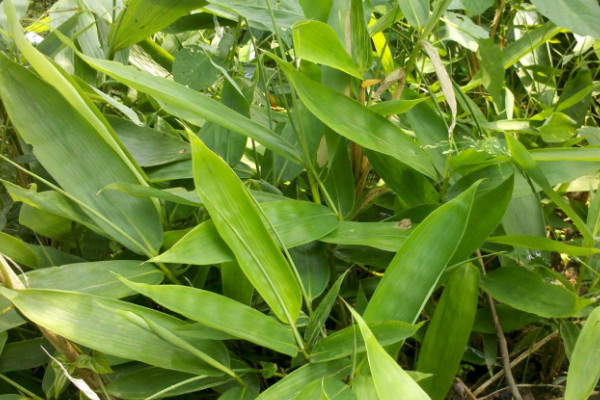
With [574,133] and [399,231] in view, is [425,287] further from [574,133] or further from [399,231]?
[574,133]

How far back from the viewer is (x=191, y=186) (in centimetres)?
71

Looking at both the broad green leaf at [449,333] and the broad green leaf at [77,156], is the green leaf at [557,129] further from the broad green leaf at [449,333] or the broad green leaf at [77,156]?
the broad green leaf at [77,156]

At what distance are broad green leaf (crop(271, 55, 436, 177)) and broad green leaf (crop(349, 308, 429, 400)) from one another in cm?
24

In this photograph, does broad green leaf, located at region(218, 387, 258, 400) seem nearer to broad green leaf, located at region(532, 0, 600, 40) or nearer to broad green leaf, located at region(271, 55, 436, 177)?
broad green leaf, located at region(271, 55, 436, 177)

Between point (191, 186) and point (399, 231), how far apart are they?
11.0 inches

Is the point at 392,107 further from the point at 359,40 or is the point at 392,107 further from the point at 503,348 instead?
the point at 503,348

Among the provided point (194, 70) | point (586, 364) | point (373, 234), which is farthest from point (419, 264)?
point (194, 70)

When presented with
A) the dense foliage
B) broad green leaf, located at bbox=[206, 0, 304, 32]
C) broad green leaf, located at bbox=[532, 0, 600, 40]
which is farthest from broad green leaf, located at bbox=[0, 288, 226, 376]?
broad green leaf, located at bbox=[532, 0, 600, 40]

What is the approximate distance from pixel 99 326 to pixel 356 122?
322 millimetres

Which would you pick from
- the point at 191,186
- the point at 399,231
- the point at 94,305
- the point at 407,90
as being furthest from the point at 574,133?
the point at 94,305

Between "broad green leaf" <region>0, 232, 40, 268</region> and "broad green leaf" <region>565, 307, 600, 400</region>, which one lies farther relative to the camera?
"broad green leaf" <region>0, 232, 40, 268</region>

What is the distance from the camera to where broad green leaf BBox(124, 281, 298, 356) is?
465 millimetres

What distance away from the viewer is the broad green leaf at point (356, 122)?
578mm

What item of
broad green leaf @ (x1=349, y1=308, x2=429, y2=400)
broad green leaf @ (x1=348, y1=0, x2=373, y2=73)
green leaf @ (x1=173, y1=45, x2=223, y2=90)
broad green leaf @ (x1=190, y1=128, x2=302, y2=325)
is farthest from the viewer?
green leaf @ (x1=173, y1=45, x2=223, y2=90)
